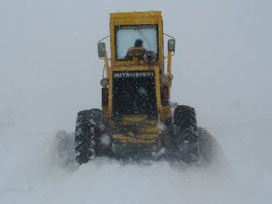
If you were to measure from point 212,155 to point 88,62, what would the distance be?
15549mm

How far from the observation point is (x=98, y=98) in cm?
1495

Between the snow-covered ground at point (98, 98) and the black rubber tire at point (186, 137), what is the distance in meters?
0.27

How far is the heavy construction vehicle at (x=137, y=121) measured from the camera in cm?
709

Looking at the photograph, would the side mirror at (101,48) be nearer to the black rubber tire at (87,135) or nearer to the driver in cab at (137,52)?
the driver in cab at (137,52)

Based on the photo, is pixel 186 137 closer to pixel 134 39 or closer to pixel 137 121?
pixel 137 121

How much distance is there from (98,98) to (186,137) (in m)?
8.13

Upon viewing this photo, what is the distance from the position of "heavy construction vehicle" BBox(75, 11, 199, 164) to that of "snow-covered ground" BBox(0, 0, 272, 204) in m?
0.31

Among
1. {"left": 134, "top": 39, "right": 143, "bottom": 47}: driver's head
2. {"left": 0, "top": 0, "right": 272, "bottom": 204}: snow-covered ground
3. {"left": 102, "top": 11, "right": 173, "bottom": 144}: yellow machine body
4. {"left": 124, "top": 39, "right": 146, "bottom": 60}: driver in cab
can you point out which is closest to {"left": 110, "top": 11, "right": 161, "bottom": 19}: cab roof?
{"left": 102, "top": 11, "right": 173, "bottom": 144}: yellow machine body

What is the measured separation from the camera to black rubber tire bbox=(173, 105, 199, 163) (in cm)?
712

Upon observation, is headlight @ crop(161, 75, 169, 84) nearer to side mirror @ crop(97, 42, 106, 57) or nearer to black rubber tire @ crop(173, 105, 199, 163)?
black rubber tire @ crop(173, 105, 199, 163)

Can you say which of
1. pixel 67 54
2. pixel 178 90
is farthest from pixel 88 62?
pixel 178 90

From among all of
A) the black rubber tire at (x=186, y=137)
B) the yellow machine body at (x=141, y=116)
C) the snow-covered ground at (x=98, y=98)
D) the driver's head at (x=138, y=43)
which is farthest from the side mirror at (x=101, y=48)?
the snow-covered ground at (x=98, y=98)

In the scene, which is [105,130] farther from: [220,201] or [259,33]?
[259,33]

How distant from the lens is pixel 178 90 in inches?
647
